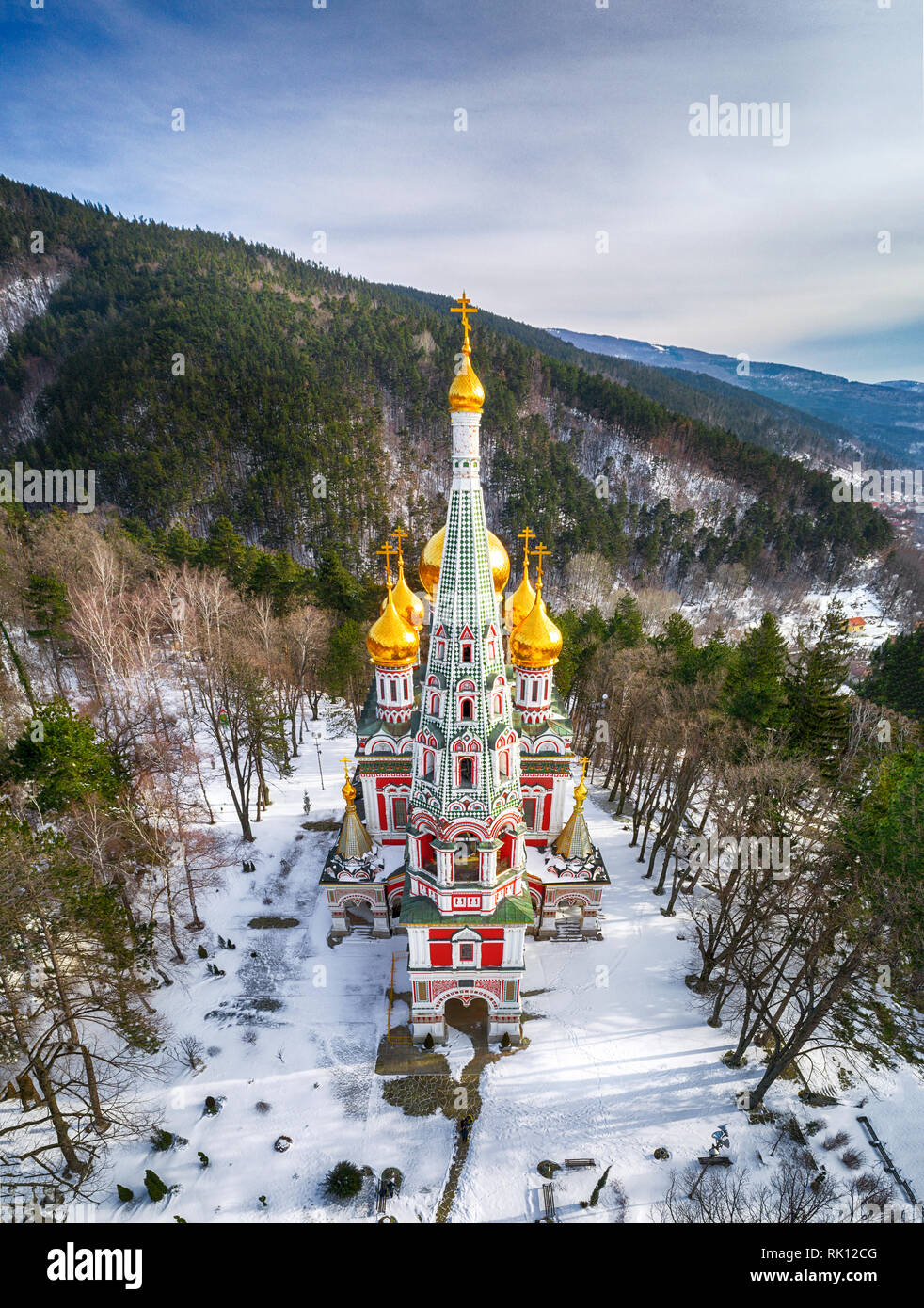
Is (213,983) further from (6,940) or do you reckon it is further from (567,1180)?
(567,1180)

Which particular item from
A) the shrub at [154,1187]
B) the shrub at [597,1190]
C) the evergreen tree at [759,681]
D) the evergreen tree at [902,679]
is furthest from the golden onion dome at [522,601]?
the evergreen tree at [902,679]

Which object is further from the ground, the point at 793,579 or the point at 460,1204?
the point at 793,579

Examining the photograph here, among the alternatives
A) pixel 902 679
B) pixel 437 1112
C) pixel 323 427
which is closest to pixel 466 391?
pixel 437 1112

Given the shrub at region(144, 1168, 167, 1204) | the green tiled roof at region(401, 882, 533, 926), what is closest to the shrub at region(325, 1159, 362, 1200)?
the shrub at region(144, 1168, 167, 1204)

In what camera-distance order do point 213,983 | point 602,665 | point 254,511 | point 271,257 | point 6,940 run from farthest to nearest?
point 271,257, point 254,511, point 602,665, point 213,983, point 6,940

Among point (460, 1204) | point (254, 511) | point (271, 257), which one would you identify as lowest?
point (460, 1204)

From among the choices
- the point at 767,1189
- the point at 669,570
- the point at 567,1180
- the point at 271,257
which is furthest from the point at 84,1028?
the point at 271,257
